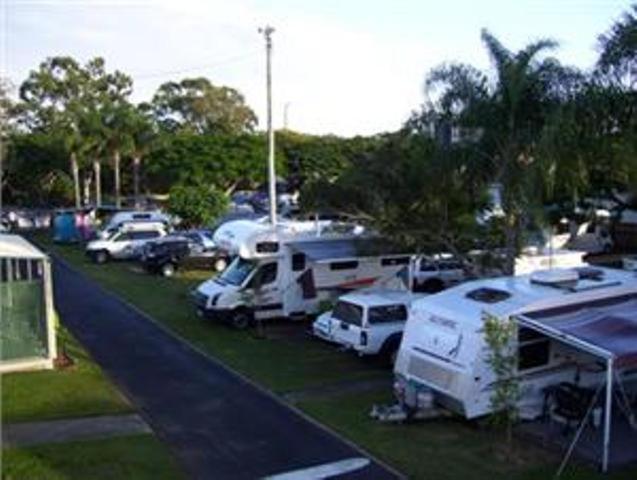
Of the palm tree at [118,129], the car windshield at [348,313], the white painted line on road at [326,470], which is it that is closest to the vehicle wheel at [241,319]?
the car windshield at [348,313]

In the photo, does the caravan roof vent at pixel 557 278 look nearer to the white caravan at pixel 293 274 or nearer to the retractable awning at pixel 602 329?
the retractable awning at pixel 602 329

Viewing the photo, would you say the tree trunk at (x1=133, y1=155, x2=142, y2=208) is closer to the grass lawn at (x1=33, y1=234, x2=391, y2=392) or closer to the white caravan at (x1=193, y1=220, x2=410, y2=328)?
the grass lawn at (x1=33, y1=234, x2=391, y2=392)

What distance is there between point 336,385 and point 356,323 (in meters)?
2.14

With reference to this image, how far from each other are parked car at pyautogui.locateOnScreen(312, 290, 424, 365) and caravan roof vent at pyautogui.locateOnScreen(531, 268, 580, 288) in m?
4.43

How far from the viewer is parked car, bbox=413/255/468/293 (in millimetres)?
31438

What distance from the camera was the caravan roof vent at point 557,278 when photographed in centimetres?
1891

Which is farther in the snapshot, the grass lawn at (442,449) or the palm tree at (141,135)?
the palm tree at (141,135)

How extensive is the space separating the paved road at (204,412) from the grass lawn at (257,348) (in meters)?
0.60

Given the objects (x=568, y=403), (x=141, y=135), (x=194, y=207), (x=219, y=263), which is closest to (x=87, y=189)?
(x=141, y=135)

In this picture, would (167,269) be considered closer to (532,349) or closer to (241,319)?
(241,319)

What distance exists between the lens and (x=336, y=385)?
2128cm

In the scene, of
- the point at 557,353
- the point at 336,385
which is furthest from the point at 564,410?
the point at 336,385

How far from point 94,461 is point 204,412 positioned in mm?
3486

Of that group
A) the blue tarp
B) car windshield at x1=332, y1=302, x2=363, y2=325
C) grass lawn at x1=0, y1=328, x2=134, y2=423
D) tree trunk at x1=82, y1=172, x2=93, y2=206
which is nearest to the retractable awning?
car windshield at x1=332, y1=302, x2=363, y2=325
